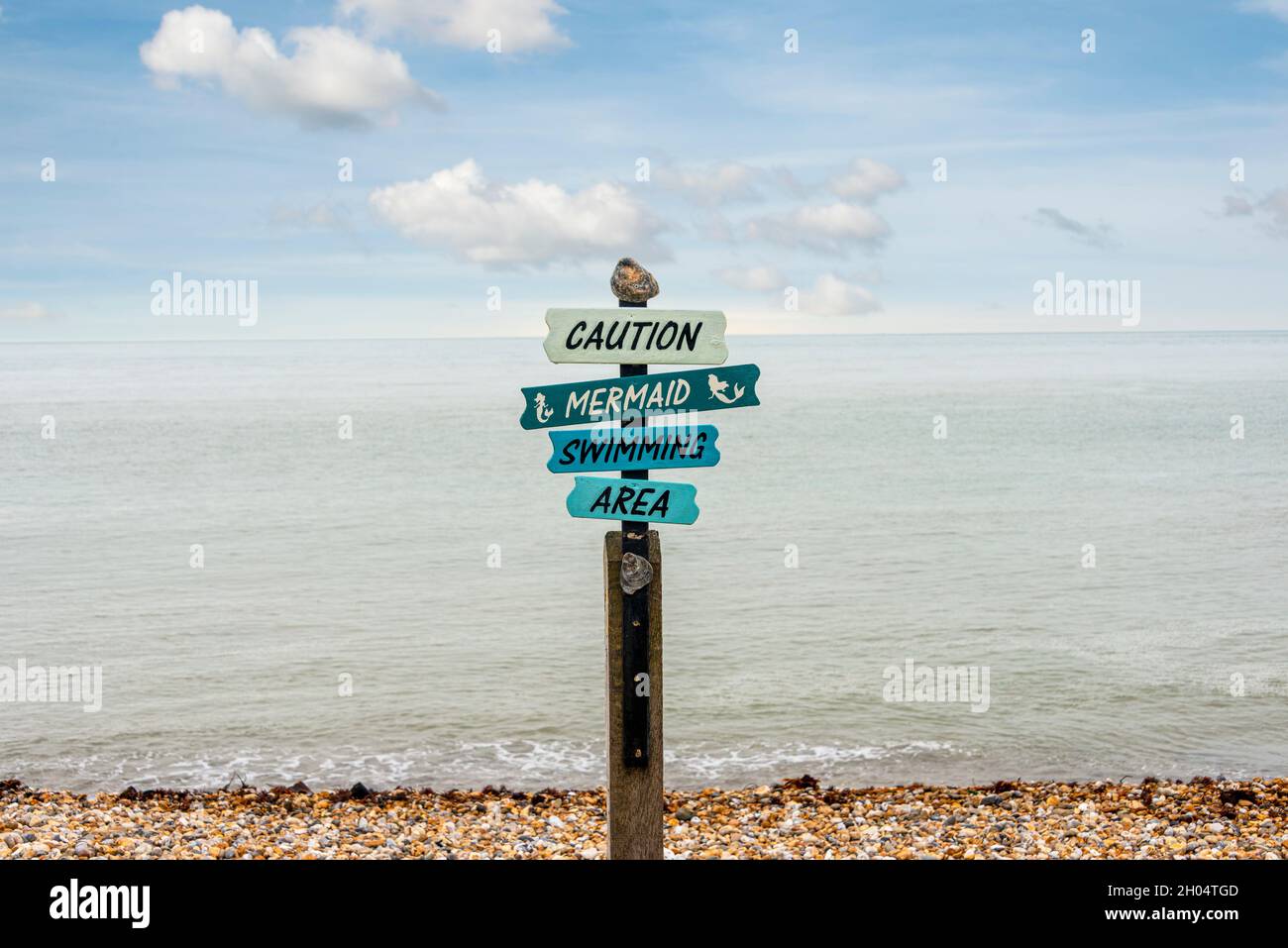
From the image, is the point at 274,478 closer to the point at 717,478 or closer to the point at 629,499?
the point at 717,478

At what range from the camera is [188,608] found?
22656mm

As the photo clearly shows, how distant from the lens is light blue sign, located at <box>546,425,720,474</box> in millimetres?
7707

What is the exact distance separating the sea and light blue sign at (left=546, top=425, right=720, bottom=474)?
6669 millimetres

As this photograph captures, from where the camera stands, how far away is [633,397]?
773cm

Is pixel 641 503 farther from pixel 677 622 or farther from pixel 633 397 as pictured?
pixel 677 622

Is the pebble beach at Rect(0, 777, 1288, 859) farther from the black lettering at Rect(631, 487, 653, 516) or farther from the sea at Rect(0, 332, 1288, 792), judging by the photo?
the black lettering at Rect(631, 487, 653, 516)

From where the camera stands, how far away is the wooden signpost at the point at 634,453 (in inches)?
303

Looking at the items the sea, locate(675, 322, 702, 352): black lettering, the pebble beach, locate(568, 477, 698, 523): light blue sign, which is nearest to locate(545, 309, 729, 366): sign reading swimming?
locate(675, 322, 702, 352): black lettering

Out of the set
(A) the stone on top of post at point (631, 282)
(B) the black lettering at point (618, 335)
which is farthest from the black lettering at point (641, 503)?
(A) the stone on top of post at point (631, 282)

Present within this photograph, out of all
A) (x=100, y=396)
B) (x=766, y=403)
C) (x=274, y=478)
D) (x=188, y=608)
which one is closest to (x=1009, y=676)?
(x=188, y=608)

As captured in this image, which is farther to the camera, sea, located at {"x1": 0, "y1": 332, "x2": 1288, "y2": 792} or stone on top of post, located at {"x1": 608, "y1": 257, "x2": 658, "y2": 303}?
sea, located at {"x1": 0, "y1": 332, "x2": 1288, "y2": 792}

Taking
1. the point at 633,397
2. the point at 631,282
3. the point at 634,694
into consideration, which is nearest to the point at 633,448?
the point at 633,397

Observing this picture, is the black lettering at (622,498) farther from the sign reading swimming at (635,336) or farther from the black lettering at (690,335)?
the black lettering at (690,335)

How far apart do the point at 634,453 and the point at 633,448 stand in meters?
0.03
